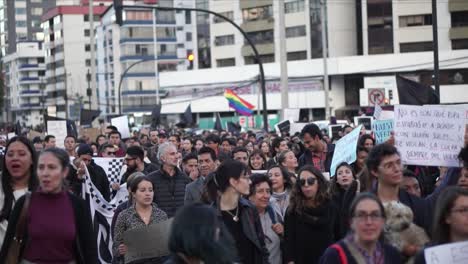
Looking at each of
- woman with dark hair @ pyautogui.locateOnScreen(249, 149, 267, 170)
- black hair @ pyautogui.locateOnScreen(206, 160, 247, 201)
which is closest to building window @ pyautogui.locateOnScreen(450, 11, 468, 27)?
woman with dark hair @ pyautogui.locateOnScreen(249, 149, 267, 170)

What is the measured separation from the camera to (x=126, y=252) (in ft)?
29.1

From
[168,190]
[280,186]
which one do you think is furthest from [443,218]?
[168,190]

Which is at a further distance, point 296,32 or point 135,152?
point 296,32

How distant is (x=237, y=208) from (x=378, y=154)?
4.99ft

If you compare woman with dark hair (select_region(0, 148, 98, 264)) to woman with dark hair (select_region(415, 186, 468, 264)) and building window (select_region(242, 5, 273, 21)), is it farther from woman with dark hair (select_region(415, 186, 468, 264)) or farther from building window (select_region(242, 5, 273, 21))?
building window (select_region(242, 5, 273, 21))

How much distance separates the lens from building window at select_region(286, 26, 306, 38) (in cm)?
7262

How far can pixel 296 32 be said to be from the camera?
7312 centimetres

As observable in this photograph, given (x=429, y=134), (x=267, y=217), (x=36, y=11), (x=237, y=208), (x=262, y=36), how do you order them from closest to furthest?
(x=237, y=208) < (x=429, y=134) < (x=267, y=217) < (x=262, y=36) < (x=36, y=11)

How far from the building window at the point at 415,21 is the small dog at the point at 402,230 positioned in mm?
60956

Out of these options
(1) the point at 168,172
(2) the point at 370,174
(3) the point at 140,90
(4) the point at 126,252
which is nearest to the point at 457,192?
(2) the point at 370,174

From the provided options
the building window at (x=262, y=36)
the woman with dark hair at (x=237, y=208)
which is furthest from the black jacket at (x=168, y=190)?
the building window at (x=262, y=36)

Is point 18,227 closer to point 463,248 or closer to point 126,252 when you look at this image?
point 126,252

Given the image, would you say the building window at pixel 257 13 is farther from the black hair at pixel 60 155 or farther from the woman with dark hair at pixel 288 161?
the black hair at pixel 60 155

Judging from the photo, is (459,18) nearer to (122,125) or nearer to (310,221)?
(122,125)
